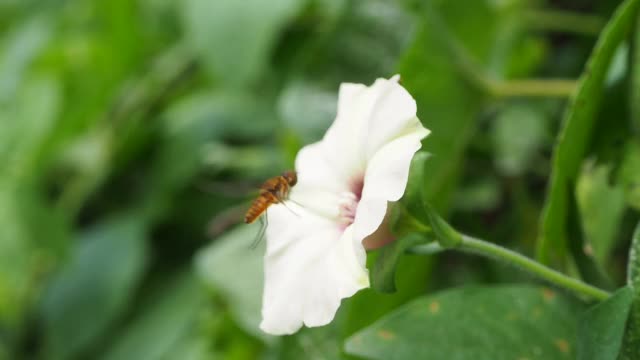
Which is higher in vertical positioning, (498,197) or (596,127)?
(596,127)

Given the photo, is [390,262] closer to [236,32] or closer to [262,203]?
[262,203]

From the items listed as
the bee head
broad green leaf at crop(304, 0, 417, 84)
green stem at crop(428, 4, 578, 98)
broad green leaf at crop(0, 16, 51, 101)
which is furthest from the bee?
broad green leaf at crop(0, 16, 51, 101)

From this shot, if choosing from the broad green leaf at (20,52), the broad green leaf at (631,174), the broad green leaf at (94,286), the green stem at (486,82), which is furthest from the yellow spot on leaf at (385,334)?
the broad green leaf at (20,52)

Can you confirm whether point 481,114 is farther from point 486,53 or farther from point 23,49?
point 23,49

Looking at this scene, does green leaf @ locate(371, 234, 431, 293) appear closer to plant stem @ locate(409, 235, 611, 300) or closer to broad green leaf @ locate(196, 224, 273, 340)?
plant stem @ locate(409, 235, 611, 300)

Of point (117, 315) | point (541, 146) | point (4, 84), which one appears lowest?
point (117, 315)

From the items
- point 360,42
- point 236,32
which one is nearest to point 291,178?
point 360,42

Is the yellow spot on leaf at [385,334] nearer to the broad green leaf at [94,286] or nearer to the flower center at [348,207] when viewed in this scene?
the flower center at [348,207]

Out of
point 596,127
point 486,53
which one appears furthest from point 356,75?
point 596,127
